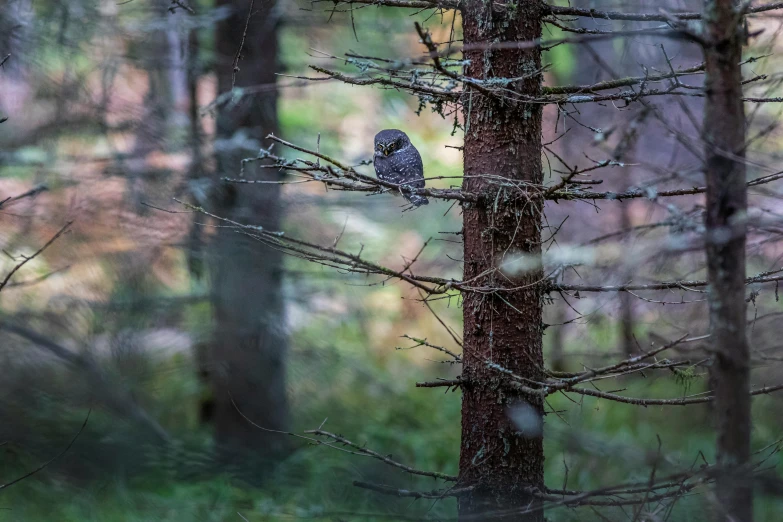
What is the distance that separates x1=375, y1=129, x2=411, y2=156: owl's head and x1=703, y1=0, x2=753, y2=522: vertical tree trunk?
297 cm

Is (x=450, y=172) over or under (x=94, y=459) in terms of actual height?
over

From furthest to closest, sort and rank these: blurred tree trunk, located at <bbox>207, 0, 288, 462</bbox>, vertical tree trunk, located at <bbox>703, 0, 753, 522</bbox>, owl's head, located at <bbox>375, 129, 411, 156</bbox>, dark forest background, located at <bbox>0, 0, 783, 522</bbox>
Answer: blurred tree trunk, located at <bbox>207, 0, 288, 462</bbox>, dark forest background, located at <bbox>0, 0, 783, 522</bbox>, owl's head, located at <bbox>375, 129, 411, 156</bbox>, vertical tree trunk, located at <bbox>703, 0, 753, 522</bbox>

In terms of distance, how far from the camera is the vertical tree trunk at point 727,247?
2.23 meters

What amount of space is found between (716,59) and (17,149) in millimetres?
6052

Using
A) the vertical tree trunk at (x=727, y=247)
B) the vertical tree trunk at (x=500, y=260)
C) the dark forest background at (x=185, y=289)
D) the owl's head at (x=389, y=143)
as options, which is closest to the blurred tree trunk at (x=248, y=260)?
the dark forest background at (x=185, y=289)

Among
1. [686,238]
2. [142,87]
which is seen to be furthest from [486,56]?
[142,87]

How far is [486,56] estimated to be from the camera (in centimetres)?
327

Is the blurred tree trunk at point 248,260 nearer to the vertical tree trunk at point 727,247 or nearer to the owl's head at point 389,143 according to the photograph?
the owl's head at point 389,143

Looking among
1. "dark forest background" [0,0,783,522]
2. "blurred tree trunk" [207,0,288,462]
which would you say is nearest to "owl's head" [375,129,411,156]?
"dark forest background" [0,0,783,522]

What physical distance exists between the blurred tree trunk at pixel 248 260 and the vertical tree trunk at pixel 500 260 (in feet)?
12.5

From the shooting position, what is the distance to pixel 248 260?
7.08 metres

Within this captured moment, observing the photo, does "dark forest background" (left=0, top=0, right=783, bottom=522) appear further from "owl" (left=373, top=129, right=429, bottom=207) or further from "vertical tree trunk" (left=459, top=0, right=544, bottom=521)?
"vertical tree trunk" (left=459, top=0, right=544, bottom=521)

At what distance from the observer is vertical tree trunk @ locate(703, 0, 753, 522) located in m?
2.23

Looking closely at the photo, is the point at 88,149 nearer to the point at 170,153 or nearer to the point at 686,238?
the point at 170,153
